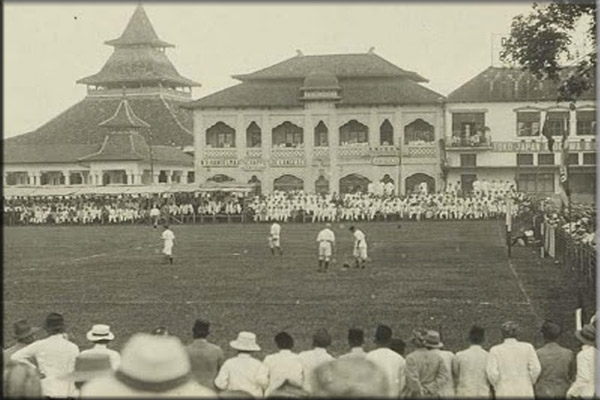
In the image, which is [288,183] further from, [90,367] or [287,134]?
[90,367]

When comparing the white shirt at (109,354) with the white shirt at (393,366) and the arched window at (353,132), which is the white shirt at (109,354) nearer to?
the white shirt at (393,366)

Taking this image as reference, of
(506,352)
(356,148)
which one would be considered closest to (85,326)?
(506,352)


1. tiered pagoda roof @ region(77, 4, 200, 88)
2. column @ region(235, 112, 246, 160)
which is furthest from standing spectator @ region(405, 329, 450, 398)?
tiered pagoda roof @ region(77, 4, 200, 88)

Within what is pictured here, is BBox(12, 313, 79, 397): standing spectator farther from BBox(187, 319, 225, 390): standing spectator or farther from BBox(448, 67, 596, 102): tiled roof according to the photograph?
BBox(448, 67, 596, 102): tiled roof

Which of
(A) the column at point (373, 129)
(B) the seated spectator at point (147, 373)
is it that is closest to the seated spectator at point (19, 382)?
(B) the seated spectator at point (147, 373)

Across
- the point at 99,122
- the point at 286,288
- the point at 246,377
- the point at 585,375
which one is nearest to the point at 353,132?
the point at 99,122

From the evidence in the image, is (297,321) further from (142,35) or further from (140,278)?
(142,35)
